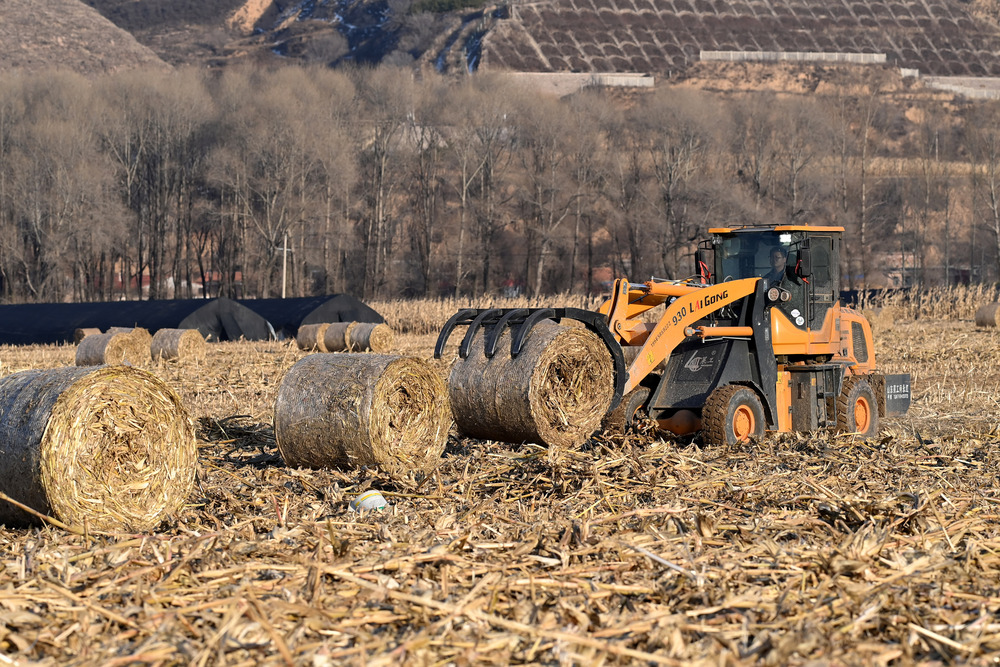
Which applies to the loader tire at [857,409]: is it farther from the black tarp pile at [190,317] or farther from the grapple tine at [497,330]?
the black tarp pile at [190,317]

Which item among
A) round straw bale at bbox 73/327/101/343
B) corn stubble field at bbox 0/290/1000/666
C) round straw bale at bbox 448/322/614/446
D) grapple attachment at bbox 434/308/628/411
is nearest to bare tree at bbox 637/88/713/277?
round straw bale at bbox 73/327/101/343

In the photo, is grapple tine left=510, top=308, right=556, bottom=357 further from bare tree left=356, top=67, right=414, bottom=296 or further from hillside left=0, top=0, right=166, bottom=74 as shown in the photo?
hillside left=0, top=0, right=166, bottom=74

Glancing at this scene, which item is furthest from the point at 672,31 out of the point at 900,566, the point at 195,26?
the point at 900,566

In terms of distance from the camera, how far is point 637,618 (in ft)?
16.8

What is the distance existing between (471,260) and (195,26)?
93907 mm

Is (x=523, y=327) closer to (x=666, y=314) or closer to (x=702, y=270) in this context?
(x=666, y=314)

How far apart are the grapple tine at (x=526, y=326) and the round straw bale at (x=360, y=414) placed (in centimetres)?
71

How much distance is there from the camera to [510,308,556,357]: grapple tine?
367 inches

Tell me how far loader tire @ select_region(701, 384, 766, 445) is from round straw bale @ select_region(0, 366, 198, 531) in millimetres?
4659

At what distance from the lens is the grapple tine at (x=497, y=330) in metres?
9.48

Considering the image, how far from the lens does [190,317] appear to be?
29.7 m

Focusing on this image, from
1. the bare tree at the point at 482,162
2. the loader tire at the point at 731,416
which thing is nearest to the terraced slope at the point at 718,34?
the bare tree at the point at 482,162

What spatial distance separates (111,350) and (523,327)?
14.9 m

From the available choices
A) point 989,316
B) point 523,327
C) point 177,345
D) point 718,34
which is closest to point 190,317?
point 177,345
